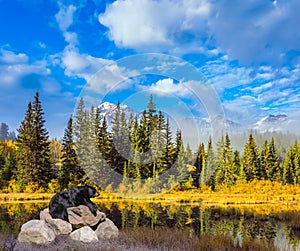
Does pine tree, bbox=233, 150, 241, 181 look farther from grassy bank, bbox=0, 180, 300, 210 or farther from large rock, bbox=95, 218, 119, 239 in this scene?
large rock, bbox=95, 218, 119, 239

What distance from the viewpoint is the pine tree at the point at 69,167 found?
137 ft

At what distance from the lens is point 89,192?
12.4 m

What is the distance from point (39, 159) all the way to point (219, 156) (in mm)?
26485

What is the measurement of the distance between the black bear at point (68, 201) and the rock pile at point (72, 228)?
17cm

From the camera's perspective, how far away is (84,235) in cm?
1029

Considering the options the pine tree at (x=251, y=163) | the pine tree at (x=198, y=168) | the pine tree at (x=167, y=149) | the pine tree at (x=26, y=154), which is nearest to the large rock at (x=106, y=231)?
the pine tree at (x=167, y=149)

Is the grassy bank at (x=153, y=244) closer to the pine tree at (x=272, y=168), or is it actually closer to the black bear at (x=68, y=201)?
the black bear at (x=68, y=201)

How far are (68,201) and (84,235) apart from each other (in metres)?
1.86

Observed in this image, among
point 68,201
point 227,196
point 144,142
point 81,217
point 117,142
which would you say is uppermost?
point 117,142

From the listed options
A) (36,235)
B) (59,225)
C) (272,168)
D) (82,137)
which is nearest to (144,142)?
(82,137)

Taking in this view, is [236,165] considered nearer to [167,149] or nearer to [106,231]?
[167,149]

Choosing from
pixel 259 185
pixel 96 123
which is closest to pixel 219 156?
pixel 259 185

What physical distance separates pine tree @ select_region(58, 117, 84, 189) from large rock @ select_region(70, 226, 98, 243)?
31.1 m

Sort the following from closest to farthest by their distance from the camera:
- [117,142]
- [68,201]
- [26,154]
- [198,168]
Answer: [68,201] < [26,154] < [117,142] < [198,168]
